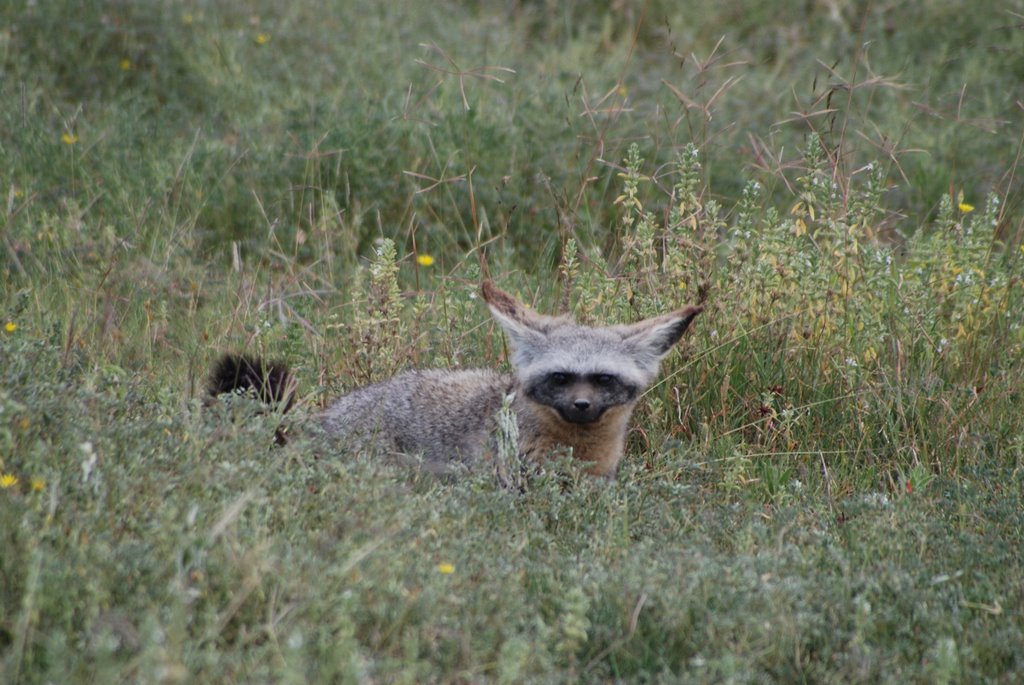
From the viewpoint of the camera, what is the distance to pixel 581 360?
17.7 feet

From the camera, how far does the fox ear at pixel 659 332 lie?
5148mm

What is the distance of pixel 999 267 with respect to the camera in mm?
6398

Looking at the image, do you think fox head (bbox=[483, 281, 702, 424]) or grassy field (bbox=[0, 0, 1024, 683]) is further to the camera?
fox head (bbox=[483, 281, 702, 424])

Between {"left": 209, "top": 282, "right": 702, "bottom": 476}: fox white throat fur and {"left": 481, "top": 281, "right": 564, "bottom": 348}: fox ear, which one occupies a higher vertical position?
{"left": 481, "top": 281, "right": 564, "bottom": 348}: fox ear

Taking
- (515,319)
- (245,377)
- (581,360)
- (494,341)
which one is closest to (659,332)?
(581,360)

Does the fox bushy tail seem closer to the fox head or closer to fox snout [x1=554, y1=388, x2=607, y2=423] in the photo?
the fox head

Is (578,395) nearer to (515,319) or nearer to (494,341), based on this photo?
(515,319)

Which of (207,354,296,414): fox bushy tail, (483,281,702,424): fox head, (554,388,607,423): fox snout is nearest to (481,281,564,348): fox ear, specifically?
(483,281,702,424): fox head

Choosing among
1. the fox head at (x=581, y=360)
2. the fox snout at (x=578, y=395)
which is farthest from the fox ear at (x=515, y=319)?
the fox snout at (x=578, y=395)

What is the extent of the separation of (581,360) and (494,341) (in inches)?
39.2

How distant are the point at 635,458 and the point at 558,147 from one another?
124 inches

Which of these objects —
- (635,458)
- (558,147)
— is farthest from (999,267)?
(558,147)

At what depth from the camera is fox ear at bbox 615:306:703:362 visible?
515 centimetres

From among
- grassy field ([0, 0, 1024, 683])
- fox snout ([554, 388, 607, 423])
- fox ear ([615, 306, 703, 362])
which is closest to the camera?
grassy field ([0, 0, 1024, 683])
